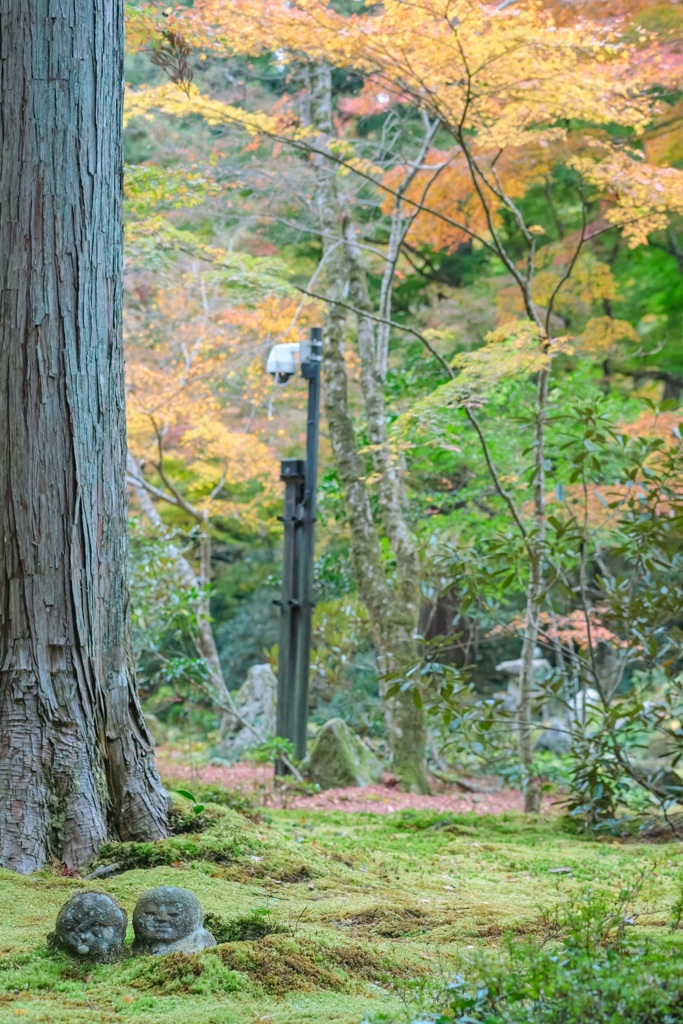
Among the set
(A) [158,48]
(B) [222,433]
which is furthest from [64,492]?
(B) [222,433]

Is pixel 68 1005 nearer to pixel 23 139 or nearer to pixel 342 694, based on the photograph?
pixel 23 139

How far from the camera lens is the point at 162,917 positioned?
230cm

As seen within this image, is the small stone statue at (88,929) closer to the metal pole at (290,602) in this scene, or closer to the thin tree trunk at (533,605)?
the thin tree trunk at (533,605)

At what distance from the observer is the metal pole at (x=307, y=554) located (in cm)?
700

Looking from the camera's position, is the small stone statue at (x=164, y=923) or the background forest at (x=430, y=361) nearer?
the small stone statue at (x=164, y=923)

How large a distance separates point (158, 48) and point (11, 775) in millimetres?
3495

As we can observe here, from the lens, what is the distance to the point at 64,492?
3.13 metres

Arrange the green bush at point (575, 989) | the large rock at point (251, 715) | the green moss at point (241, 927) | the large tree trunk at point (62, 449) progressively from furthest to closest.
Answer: the large rock at point (251, 715), the large tree trunk at point (62, 449), the green moss at point (241, 927), the green bush at point (575, 989)

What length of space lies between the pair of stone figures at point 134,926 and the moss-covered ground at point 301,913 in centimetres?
5

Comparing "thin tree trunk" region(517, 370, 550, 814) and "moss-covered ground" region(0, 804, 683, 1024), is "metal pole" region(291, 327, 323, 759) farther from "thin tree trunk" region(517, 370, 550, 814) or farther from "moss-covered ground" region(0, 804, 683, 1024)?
"moss-covered ground" region(0, 804, 683, 1024)

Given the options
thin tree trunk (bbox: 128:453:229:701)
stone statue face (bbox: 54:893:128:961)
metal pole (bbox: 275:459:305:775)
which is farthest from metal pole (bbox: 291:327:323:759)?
stone statue face (bbox: 54:893:128:961)

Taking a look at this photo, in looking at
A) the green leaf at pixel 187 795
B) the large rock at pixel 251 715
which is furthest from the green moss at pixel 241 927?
the large rock at pixel 251 715

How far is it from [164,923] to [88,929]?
0.18m

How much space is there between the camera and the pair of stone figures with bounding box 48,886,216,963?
2232mm
